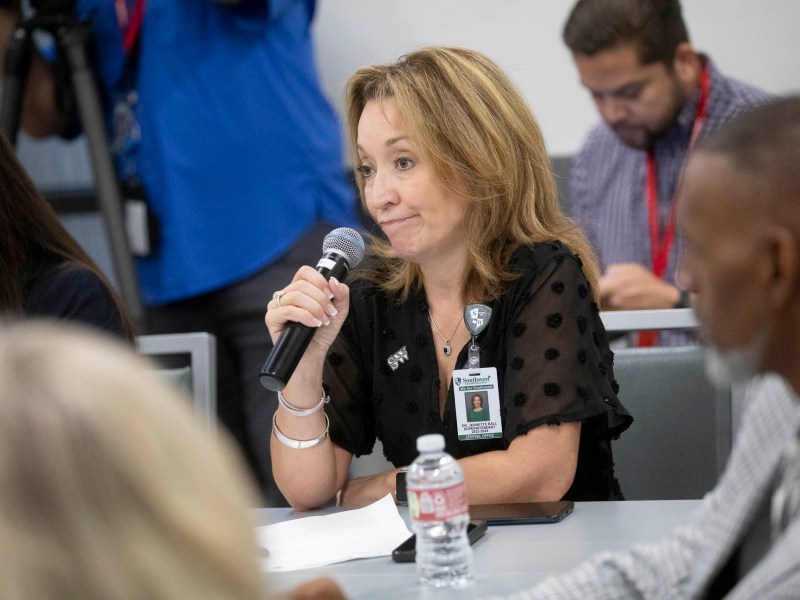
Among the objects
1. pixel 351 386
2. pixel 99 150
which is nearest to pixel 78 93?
pixel 99 150

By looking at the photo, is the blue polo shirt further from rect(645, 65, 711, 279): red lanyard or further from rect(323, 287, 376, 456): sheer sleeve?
rect(645, 65, 711, 279): red lanyard

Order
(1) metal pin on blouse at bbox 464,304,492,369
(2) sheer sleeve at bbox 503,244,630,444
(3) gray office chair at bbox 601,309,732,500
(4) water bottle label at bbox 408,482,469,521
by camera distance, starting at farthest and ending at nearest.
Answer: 1. (3) gray office chair at bbox 601,309,732,500
2. (1) metal pin on blouse at bbox 464,304,492,369
3. (2) sheer sleeve at bbox 503,244,630,444
4. (4) water bottle label at bbox 408,482,469,521

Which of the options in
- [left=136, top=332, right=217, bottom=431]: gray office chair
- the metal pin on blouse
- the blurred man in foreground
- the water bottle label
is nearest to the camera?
the blurred man in foreground

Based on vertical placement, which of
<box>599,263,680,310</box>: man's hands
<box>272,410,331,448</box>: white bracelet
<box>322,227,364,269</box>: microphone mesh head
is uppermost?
<box>322,227,364,269</box>: microphone mesh head

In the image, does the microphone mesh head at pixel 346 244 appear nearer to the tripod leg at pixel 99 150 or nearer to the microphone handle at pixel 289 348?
the microphone handle at pixel 289 348

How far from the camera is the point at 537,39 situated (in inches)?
137

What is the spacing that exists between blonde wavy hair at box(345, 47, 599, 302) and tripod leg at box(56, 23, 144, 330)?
852 millimetres

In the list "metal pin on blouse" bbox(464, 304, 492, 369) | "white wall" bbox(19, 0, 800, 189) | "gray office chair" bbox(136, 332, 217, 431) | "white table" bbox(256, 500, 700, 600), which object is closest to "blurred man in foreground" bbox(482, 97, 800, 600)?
"white table" bbox(256, 500, 700, 600)

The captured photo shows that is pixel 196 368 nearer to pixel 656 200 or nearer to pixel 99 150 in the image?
pixel 99 150

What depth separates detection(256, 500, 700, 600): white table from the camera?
4.45 feet

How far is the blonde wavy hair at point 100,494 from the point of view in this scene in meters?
0.59

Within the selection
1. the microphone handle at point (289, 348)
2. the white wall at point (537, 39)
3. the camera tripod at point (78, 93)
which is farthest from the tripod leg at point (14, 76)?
the microphone handle at point (289, 348)

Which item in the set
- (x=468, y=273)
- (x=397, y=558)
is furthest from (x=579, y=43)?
(x=397, y=558)

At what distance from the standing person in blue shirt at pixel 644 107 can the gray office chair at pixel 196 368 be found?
1.21 metres
